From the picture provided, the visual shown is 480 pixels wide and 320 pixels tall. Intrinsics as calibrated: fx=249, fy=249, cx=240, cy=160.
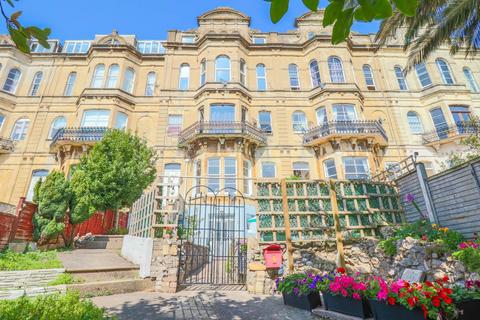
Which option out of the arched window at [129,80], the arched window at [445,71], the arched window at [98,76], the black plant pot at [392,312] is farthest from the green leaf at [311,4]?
the arched window at [445,71]

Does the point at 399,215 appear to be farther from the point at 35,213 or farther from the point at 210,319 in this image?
the point at 35,213

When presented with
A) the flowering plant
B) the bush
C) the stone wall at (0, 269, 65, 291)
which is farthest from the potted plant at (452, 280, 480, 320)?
the stone wall at (0, 269, 65, 291)

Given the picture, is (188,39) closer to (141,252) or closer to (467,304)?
(141,252)

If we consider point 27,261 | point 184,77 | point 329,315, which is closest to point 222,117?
point 184,77

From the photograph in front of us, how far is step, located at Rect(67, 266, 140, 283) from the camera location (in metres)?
7.12

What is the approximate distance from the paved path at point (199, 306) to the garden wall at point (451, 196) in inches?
251

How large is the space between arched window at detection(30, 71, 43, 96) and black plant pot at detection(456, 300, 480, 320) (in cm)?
2721

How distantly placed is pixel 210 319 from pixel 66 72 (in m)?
24.3

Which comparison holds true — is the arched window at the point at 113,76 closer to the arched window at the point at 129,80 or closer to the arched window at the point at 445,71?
the arched window at the point at 129,80

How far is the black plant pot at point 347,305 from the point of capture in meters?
4.65

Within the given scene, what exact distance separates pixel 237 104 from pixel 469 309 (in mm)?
16716

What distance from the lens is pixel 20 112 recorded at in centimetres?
1953

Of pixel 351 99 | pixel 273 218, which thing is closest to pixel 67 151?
pixel 273 218

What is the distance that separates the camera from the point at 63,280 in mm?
6527
